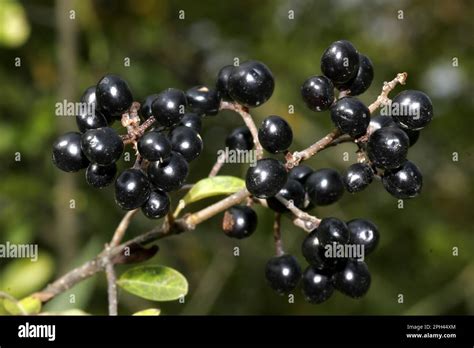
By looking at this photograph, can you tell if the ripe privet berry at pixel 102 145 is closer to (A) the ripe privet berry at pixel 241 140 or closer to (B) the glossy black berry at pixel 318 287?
(A) the ripe privet berry at pixel 241 140

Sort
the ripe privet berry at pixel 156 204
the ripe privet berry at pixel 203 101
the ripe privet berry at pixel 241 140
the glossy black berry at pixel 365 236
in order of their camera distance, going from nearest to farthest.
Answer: the ripe privet berry at pixel 156 204 < the glossy black berry at pixel 365 236 < the ripe privet berry at pixel 203 101 < the ripe privet berry at pixel 241 140

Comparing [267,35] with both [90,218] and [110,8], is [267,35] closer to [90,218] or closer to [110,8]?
[110,8]

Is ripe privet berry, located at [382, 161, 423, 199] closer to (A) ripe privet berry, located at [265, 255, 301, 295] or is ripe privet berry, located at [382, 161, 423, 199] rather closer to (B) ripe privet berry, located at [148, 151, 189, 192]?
(A) ripe privet berry, located at [265, 255, 301, 295]

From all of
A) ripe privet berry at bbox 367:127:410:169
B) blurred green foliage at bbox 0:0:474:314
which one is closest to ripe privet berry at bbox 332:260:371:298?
ripe privet berry at bbox 367:127:410:169

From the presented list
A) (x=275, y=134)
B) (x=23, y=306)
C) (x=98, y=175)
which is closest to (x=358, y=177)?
(x=275, y=134)

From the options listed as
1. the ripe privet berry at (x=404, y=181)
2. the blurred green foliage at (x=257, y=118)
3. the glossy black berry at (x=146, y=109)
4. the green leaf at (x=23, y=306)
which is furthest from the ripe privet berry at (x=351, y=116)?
the blurred green foliage at (x=257, y=118)

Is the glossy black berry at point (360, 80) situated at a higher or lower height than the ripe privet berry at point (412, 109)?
higher
